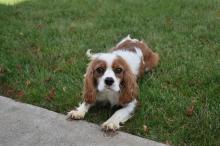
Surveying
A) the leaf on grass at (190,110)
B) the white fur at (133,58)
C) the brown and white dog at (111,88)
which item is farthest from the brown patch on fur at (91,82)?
the leaf on grass at (190,110)

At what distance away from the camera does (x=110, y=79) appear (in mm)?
4520

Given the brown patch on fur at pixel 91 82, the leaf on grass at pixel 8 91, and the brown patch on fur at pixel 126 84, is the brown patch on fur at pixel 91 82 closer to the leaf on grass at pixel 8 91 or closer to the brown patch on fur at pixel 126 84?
the brown patch on fur at pixel 126 84

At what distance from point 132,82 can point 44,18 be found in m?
4.19

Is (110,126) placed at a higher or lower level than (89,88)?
lower

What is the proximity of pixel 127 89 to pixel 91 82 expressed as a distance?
0.38 meters

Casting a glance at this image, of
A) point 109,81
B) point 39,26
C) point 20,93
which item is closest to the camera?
point 109,81

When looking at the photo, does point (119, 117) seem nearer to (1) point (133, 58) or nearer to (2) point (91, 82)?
(2) point (91, 82)

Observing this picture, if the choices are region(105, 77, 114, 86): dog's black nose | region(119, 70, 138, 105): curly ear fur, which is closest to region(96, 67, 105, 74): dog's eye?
region(105, 77, 114, 86): dog's black nose

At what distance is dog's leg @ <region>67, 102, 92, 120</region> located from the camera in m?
4.71

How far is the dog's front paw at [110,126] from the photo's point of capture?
4438 millimetres

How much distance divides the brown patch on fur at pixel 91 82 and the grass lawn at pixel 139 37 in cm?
21

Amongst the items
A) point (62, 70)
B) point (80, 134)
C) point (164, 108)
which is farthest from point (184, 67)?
point (80, 134)

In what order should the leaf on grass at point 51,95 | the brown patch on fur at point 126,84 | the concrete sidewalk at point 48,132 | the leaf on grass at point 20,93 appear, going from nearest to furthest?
the concrete sidewalk at point 48,132 < the brown patch on fur at point 126,84 < the leaf on grass at point 51,95 < the leaf on grass at point 20,93

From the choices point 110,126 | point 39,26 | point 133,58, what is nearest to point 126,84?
point 110,126
